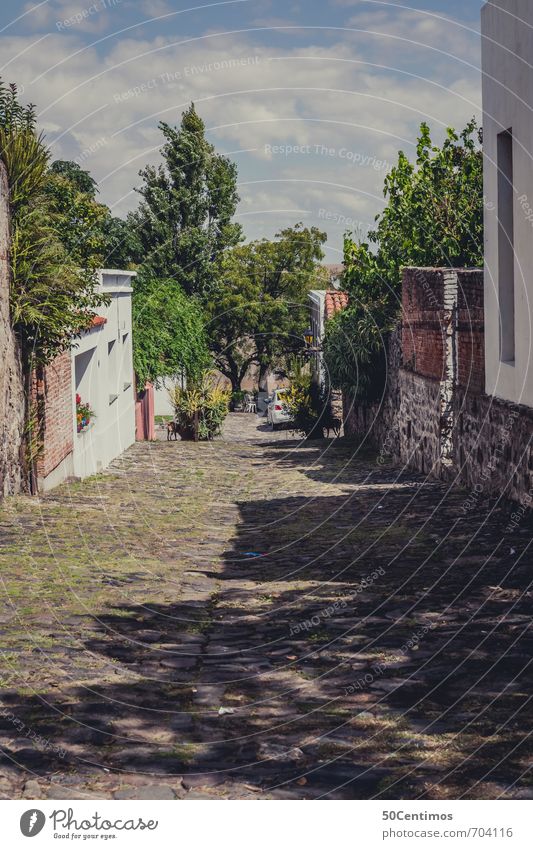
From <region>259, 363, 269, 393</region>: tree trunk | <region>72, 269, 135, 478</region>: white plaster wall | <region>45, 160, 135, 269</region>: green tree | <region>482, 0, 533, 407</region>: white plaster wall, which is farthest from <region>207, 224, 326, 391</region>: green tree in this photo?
<region>482, 0, 533, 407</region>: white plaster wall

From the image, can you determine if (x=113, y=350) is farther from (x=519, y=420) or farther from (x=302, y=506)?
(x=519, y=420)

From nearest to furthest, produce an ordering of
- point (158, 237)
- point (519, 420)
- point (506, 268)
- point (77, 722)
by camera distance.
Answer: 1. point (77, 722)
2. point (519, 420)
3. point (506, 268)
4. point (158, 237)

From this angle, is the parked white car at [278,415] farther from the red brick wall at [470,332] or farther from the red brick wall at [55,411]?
the red brick wall at [470,332]

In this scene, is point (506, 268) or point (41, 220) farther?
point (41, 220)

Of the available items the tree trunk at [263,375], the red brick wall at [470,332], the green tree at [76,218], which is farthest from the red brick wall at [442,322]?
the tree trunk at [263,375]

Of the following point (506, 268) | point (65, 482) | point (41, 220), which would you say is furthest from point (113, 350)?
point (506, 268)

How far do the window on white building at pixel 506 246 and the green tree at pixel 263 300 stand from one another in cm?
3801

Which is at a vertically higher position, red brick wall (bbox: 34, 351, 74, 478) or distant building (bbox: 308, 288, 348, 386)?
distant building (bbox: 308, 288, 348, 386)

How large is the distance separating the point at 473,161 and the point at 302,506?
567 inches

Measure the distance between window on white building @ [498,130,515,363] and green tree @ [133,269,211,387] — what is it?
21702 millimetres

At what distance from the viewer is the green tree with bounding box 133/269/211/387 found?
3331cm

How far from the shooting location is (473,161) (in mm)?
25734

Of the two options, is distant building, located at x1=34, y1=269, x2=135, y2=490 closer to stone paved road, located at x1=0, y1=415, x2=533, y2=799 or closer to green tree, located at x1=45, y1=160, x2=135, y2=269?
green tree, located at x1=45, y1=160, x2=135, y2=269

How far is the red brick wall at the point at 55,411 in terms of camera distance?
15.3m
